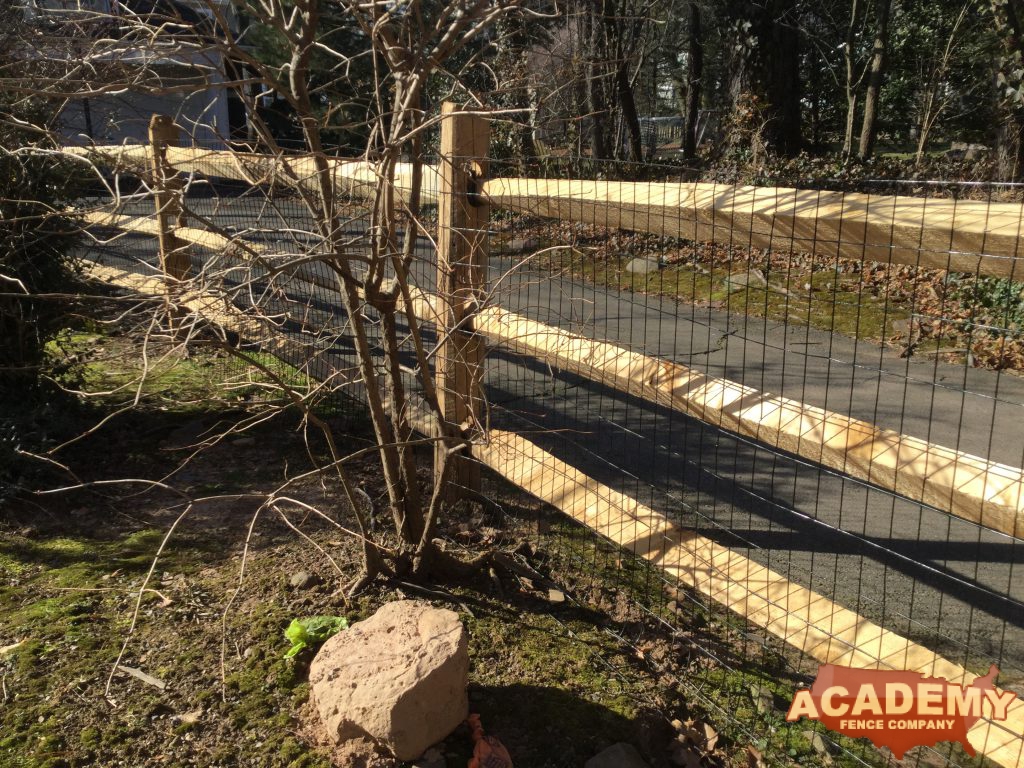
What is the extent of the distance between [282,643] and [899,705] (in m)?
2.13

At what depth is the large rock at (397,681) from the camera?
8.66 ft

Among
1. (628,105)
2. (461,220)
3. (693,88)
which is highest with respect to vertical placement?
(693,88)

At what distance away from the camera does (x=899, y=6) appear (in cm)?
2175

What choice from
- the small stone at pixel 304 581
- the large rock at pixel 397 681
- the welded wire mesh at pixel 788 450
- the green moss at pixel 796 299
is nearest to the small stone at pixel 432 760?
the large rock at pixel 397 681

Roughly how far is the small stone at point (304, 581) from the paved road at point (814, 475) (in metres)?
1.10

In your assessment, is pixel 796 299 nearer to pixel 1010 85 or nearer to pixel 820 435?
pixel 1010 85

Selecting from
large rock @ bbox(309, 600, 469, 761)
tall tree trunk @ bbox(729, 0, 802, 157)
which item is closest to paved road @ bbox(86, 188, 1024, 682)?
large rock @ bbox(309, 600, 469, 761)

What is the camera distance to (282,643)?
10.7ft

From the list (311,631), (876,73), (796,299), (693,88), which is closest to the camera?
(311,631)

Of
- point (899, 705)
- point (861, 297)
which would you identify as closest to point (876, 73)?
point (861, 297)

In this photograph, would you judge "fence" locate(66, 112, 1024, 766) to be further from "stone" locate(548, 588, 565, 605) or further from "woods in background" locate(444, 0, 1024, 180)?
"woods in background" locate(444, 0, 1024, 180)

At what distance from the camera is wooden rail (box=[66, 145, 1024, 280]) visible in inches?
85.6

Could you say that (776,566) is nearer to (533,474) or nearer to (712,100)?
(533,474)

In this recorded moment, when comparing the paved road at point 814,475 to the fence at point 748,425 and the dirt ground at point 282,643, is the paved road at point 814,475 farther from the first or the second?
the dirt ground at point 282,643
